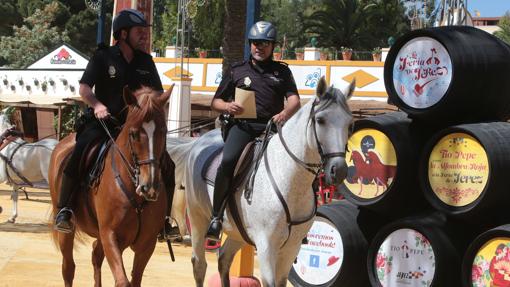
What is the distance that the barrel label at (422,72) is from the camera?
7438mm

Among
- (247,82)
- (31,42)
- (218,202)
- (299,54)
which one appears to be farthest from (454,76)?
(31,42)

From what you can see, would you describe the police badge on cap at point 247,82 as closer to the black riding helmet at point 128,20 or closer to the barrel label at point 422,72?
the black riding helmet at point 128,20

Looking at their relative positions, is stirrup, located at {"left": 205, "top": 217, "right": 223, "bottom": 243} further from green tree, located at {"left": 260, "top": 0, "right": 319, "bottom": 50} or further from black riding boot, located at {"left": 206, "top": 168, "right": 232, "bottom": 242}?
green tree, located at {"left": 260, "top": 0, "right": 319, "bottom": 50}

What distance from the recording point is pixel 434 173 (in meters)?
7.37

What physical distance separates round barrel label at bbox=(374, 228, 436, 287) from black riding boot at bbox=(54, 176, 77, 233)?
2.86 m

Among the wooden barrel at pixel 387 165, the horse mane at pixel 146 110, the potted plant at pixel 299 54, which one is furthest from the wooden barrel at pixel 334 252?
the potted plant at pixel 299 54

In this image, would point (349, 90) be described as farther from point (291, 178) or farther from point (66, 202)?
point (66, 202)

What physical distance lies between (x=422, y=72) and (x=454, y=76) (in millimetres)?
448

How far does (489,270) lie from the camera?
6.82 m

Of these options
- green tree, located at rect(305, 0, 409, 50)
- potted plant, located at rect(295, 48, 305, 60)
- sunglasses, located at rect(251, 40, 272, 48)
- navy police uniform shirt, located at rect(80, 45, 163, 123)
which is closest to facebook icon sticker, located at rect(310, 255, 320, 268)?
sunglasses, located at rect(251, 40, 272, 48)

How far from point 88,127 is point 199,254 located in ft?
5.89

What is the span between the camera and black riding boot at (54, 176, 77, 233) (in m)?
7.82

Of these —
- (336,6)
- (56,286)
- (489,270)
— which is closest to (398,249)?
(489,270)

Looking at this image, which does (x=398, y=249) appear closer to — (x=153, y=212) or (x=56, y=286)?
(x=153, y=212)
